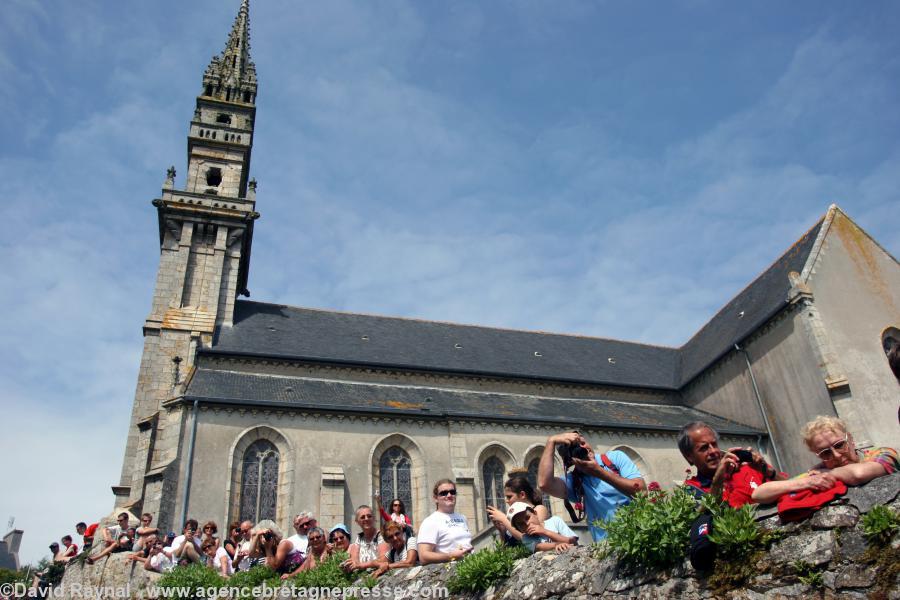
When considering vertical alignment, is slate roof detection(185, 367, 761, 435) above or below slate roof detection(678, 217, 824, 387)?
below

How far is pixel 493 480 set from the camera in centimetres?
1727

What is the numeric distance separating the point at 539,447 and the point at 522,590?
1346cm

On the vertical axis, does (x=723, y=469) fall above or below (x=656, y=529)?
above

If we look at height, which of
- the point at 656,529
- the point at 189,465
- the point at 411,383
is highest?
the point at 411,383

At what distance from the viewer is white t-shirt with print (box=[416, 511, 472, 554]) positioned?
235 inches

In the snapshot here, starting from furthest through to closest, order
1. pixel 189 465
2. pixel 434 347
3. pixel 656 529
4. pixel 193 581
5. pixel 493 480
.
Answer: pixel 434 347, pixel 493 480, pixel 189 465, pixel 193 581, pixel 656 529

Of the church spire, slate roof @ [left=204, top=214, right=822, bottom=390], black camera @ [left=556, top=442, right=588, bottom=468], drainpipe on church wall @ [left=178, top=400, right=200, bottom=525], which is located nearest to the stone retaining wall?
black camera @ [left=556, top=442, right=588, bottom=468]

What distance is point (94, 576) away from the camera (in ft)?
30.2

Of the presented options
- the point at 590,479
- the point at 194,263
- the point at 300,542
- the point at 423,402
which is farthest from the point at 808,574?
the point at 194,263

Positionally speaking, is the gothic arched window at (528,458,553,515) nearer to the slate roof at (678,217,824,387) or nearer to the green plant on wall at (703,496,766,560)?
the slate roof at (678,217,824,387)

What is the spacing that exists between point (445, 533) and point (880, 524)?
3884 millimetres

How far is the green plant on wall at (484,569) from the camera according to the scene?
16.9 ft

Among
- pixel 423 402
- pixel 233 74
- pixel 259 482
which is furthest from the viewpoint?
pixel 233 74

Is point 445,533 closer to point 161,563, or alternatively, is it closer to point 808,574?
point 808,574
